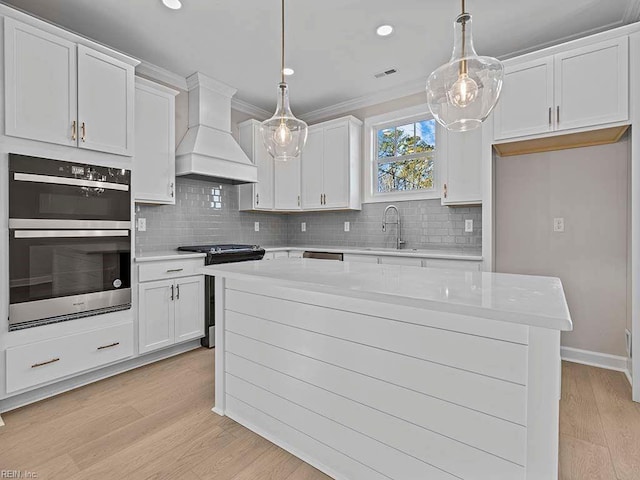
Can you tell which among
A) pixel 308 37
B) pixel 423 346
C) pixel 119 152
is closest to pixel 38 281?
pixel 119 152

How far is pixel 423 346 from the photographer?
1287 millimetres

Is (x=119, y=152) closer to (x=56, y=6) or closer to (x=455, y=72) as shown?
(x=56, y=6)

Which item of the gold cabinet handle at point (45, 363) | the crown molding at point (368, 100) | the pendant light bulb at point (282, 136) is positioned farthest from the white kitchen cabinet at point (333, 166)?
the gold cabinet handle at point (45, 363)

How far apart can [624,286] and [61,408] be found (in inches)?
166

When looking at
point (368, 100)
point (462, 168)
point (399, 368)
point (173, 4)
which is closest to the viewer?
point (399, 368)

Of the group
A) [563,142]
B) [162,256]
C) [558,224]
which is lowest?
[162,256]

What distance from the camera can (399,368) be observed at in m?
1.36

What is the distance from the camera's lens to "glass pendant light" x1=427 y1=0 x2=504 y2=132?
5.27ft

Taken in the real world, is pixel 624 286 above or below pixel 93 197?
below

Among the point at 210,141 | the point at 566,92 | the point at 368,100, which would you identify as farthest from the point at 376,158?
the point at 566,92

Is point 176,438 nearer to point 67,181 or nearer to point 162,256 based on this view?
point 162,256

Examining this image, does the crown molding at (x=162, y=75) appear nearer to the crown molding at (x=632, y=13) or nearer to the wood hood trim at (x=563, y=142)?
the wood hood trim at (x=563, y=142)

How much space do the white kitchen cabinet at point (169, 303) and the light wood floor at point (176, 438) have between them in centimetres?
46

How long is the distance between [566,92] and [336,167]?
7.79 feet
